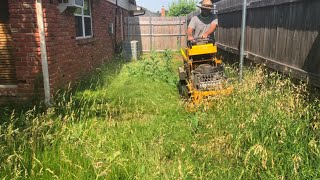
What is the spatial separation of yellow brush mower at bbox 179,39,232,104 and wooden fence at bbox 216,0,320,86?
1.18 metres

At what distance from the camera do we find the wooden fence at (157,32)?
763 inches

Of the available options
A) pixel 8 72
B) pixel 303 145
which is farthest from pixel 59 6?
pixel 303 145

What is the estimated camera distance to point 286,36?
575 centimetres

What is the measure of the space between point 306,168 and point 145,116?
3.18m

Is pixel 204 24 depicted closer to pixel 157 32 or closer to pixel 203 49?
pixel 203 49

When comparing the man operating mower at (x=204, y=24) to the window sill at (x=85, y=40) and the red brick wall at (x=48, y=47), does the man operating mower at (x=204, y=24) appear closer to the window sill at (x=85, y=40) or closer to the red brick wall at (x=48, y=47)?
the red brick wall at (x=48, y=47)

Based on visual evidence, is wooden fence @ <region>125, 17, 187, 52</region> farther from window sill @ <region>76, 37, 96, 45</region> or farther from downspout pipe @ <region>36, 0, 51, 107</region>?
downspout pipe @ <region>36, 0, 51, 107</region>

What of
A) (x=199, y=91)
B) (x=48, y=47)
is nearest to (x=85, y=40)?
(x=48, y=47)

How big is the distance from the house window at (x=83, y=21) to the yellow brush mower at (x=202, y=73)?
364 cm

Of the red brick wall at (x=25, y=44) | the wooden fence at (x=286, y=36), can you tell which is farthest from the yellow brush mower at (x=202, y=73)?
the red brick wall at (x=25, y=44)

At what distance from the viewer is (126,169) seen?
128 inches

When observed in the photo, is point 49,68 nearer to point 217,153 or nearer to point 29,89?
point 29,89

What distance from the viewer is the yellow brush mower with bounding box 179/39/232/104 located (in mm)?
5551

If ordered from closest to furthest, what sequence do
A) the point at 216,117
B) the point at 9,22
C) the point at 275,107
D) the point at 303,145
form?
the point at 303,145 → the point at 275,107 → the point at 216,117 → the point at 9,22
